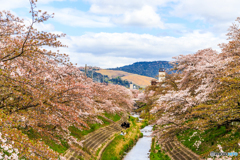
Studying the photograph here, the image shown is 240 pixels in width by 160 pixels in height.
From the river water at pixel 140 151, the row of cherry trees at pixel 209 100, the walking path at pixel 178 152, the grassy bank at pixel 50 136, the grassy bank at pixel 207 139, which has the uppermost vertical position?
the row of cherry trees at pixel 209 100

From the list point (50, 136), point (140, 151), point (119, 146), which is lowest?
point (140, 151)

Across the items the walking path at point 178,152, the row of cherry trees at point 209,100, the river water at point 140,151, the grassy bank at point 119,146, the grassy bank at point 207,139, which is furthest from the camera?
the river water at point 140,151

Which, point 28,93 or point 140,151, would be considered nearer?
point 28,93

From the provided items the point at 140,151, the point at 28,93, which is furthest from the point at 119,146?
the point at 28,93

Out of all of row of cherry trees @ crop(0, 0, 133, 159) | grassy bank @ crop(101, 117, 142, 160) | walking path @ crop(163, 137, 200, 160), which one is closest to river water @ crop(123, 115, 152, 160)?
grassy bank @ crop(101, 117, 142, 160)

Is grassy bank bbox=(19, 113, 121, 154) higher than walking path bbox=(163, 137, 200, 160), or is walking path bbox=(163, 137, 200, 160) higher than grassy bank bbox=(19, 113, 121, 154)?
grassy bank bbox=(19, 113, 121, 154)

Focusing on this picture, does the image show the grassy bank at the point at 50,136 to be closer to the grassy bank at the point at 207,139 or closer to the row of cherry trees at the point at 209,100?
the row of cherry trees at the point at 209,100

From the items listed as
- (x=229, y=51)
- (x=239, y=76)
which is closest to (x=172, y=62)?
(x=229, y=51)

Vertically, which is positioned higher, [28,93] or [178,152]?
[28,93]

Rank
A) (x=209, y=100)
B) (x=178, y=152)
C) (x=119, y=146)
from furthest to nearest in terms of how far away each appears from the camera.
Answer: (x=119, y=146)
(x=178, y=152)
(x=209, y=100)

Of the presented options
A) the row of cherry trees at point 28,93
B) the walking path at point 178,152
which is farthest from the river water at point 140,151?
the row of cherry trees at point 28,93

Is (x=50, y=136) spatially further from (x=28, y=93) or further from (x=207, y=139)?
(x=207, y=139)

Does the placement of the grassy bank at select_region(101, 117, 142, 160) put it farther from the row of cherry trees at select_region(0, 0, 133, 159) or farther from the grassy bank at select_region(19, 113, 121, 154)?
the row of cherry trees at select_region(0, 0, 133, 159)

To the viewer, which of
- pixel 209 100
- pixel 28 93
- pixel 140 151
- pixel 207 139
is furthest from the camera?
pixel 140 151
